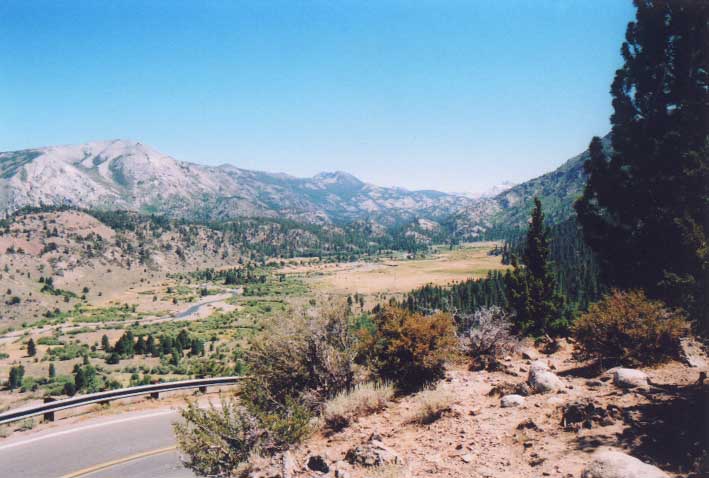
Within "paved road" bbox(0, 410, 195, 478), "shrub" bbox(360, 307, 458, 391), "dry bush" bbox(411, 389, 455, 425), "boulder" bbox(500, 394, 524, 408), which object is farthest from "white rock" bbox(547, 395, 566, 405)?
"paved road" bbox(0, 410, 195, 478)

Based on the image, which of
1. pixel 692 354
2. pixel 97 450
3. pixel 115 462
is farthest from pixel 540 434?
pixel 97 450

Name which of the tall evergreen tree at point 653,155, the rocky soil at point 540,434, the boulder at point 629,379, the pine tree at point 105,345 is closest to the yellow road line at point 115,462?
the rocky soil at point 540,434

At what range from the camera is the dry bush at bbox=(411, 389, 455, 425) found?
925 cm

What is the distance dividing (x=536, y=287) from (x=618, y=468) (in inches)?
967

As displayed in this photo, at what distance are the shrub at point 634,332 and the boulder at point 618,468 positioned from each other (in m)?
6.38

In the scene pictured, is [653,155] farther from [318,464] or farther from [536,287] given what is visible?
[318,464]

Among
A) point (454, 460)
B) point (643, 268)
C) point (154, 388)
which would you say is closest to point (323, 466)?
point (454, 460)

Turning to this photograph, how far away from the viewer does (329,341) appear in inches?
459

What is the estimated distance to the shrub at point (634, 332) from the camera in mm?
10422

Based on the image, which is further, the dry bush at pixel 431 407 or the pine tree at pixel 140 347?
the pine tree at pixel 140 347

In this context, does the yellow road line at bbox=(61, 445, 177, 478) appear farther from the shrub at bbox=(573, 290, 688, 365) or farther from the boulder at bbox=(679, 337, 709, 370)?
the boulder at bbox=(679, 337, 709, 370)

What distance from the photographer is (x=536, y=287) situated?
2773cm

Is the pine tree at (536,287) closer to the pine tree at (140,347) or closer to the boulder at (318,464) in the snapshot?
the boulder at (318,464)

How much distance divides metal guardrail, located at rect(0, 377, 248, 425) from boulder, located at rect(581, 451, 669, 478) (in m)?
8.73
